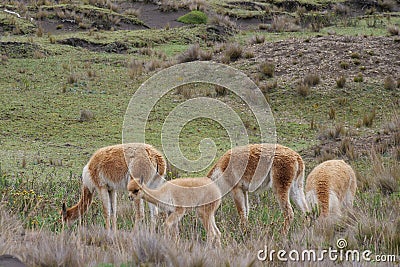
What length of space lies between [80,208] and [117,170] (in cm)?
68

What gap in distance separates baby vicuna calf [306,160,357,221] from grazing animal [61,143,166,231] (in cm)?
193

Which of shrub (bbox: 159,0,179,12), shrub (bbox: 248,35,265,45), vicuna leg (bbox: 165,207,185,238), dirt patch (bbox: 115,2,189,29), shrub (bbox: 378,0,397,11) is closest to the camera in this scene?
vicuna leg (bbox: 165,207,185,238)

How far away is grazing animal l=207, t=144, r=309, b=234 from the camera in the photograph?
300 inches

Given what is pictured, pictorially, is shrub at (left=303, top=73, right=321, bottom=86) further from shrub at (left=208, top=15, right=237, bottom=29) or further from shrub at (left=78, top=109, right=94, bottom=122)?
shrub at (left=208, top=15, right=237, bottom=29)

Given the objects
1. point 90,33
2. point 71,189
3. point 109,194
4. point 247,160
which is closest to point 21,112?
point 71,189

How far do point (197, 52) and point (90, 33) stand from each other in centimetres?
638

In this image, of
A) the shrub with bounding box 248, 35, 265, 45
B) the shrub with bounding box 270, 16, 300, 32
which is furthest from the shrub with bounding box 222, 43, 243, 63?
the shrub with bounding box 270, 16, 300, 32

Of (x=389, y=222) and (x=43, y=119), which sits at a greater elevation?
(x=389, y=222)

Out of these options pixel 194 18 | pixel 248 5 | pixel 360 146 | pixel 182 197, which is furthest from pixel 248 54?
pixel 248 5

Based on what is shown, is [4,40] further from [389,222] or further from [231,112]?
[389,222]

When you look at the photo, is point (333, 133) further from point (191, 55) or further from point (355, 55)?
point (191, 55)

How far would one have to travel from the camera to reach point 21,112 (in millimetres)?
14414

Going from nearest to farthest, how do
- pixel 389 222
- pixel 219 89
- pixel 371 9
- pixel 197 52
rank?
pixel 389 222
pixel 219 89
pixel 197 52
pixel 371 9

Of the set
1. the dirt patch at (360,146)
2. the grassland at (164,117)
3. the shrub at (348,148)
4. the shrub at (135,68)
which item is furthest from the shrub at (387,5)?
the shrub at (348,148)
